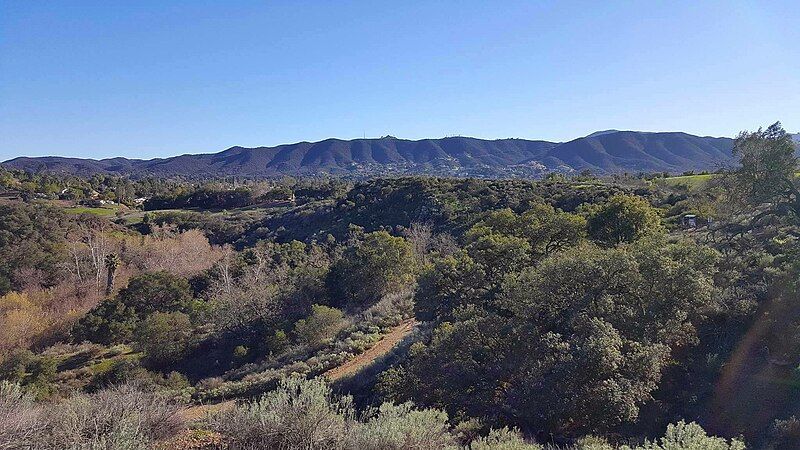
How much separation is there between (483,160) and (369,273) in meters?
153

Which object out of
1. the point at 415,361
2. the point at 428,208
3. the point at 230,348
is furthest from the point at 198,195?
the point at 415,361

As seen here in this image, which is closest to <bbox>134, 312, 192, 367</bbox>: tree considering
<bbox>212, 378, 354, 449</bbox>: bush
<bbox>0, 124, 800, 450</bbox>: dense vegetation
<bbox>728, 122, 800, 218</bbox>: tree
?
<bbox>0, 124, 800, 450</bbox>: dense vegetation

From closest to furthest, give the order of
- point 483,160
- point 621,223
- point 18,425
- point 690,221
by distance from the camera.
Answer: point 18,425 < point 621,223 < point 690,221 < point 483,160

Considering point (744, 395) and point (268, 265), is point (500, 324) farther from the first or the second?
point (268, 265)

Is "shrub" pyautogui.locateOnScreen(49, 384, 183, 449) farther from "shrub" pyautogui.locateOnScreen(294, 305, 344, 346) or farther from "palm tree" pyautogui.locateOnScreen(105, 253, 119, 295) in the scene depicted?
"palm tree" pyautogui.locateOnScreen(105, 253, 119, 295)

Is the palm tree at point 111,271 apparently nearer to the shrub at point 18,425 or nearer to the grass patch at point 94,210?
the grass patch at point 94,210

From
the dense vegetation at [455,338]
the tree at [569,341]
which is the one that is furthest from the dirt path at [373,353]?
A: the tree at [569,341]

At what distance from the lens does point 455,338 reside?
9.73m

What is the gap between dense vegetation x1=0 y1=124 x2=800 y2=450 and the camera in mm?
6961

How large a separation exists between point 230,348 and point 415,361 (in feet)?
35.4

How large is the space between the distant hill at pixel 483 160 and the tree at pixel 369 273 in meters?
102

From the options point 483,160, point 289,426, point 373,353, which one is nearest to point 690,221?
point 373,353

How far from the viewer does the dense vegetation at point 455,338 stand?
6.96 m

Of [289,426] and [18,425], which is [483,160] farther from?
[18,425]
